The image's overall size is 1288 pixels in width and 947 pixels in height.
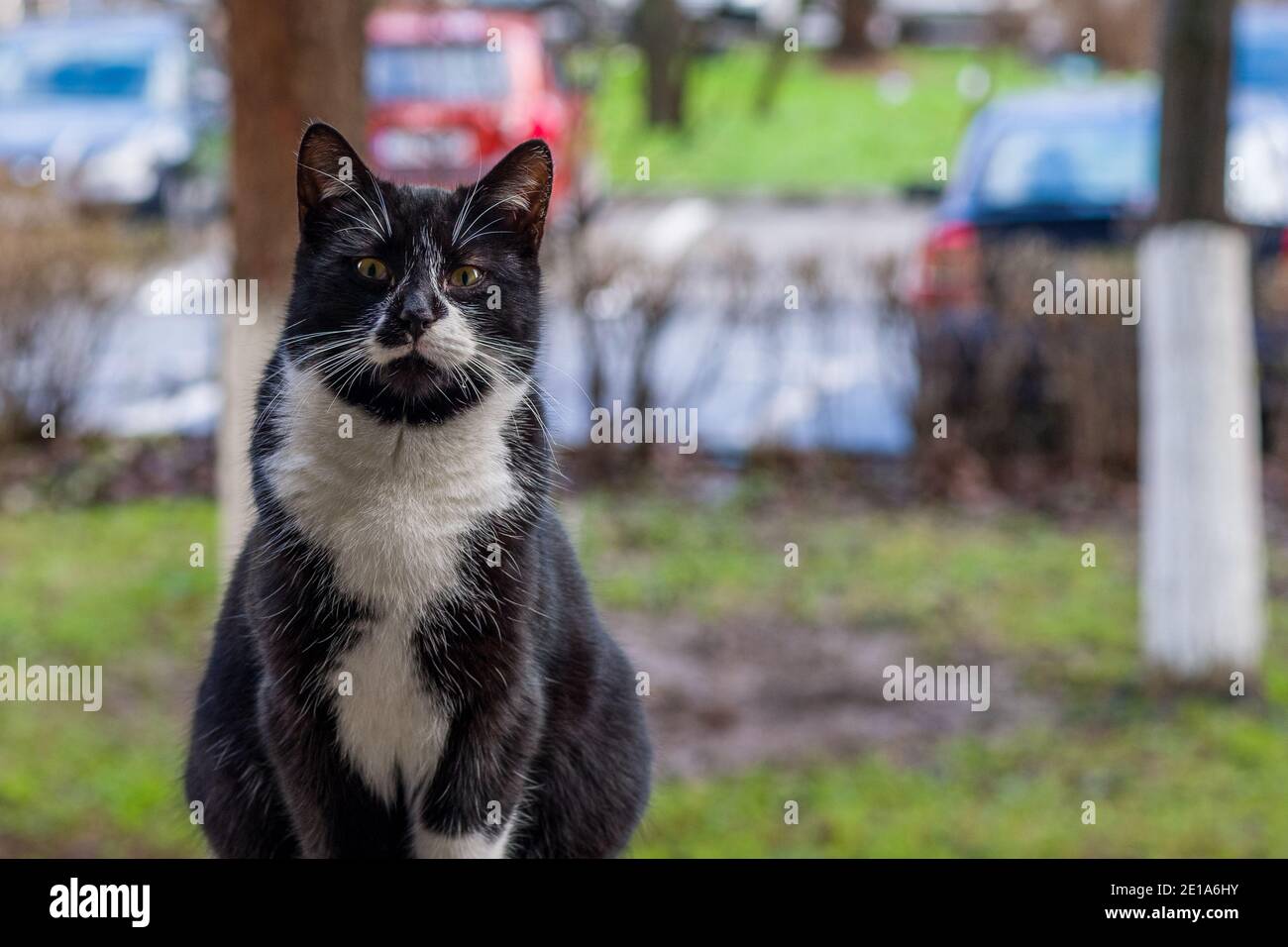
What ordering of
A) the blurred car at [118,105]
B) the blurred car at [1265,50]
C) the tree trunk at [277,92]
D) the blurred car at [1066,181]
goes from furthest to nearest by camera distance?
1. the blurred car at [1265,50]
2. the blurred car at [1066,181]
3. the blurred car at [118,105]
4. the tree trunk at [277,92]

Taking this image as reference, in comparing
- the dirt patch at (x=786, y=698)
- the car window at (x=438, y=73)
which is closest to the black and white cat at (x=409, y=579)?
the car window at (x=438, y=73)

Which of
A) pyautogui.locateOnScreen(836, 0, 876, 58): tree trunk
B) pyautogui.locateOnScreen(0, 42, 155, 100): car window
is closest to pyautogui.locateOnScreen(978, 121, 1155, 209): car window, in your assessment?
pyautogui.locateOnScreen(0, 42, 155, 100): car window

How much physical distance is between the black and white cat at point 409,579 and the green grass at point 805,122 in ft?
53.6

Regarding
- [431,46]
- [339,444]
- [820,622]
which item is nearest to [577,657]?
[339,444]

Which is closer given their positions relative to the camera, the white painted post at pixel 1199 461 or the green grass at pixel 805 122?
the white painted post at pixel 1199 461

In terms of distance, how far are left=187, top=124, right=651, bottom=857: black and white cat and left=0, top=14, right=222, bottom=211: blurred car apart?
5.40ft

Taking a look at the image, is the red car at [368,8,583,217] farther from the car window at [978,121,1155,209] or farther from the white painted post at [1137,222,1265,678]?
the car window at [978,121,1155,209]

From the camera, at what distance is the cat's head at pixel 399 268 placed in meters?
1.16

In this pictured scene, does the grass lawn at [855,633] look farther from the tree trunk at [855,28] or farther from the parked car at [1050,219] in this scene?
the tree trunk at [855,28]

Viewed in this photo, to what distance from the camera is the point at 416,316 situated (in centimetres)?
116

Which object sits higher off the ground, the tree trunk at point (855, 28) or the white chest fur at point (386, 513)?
the tree trunk at point (855, 28)

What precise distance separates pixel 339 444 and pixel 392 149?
48.1 inches

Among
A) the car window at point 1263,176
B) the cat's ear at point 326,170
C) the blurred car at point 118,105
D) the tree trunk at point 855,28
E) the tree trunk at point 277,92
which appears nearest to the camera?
the cat's ear at point 326,170

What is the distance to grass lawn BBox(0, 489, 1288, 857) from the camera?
535 cm
